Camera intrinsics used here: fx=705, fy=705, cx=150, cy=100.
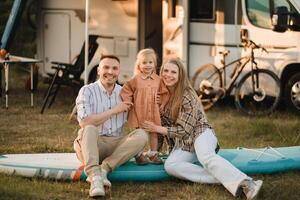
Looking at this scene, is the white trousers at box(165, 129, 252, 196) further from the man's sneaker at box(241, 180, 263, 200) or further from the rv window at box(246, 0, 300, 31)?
the rv window at box(246, 0, 300, 31)

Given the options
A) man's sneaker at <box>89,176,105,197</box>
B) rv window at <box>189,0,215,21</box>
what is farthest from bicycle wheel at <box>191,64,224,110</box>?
man's sneaker at <box>89,176,105,197</box>

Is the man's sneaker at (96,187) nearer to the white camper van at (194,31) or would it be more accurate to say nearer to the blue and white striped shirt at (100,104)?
the blue and white striped shirt at (100,104)

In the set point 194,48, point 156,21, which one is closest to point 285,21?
point 194,48

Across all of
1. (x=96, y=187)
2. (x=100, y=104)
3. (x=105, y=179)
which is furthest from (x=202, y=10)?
(x=96, y=187)

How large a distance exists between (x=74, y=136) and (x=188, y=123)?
8.65ft

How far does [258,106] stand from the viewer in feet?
32.9

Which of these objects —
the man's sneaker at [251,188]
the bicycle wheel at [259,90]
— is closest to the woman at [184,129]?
the man's sneaker at [251,188]

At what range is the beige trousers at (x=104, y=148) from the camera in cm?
532

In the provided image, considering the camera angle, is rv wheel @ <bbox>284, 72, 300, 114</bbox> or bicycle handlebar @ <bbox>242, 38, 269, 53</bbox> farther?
bicycle handlebar @ <bbox>242, 38, 269, 53</bbox>

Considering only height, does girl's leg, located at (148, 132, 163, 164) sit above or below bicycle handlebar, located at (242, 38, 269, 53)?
below

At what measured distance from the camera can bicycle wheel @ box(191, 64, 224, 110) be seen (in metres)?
10.1

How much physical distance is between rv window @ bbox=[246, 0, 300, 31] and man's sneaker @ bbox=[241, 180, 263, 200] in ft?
15.1

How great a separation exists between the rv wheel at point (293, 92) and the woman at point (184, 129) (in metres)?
4.04

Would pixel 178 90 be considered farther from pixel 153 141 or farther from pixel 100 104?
pixel 100 104
